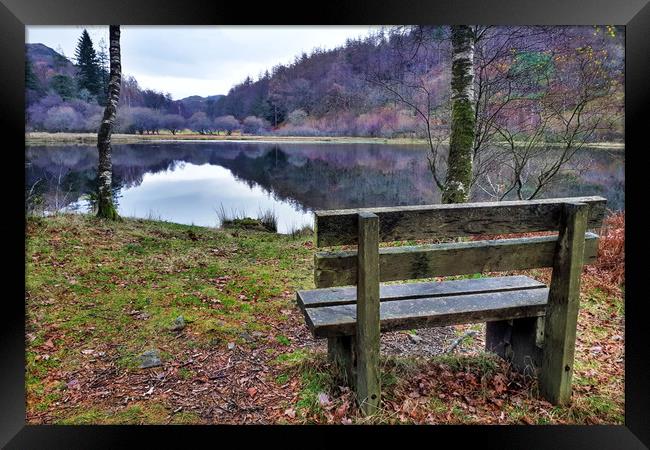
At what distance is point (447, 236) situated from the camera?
9.88 ft

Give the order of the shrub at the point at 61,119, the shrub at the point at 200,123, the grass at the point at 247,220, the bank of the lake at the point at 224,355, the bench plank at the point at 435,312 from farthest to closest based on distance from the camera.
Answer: the shrub at the point at 200,123 → the grass at the point at 247,220 → the shrub at the point at 61,119 → the bank of the lake at the point at 224,355 → the bench plank at the point at 435,312

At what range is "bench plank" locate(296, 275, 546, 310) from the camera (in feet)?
11.6

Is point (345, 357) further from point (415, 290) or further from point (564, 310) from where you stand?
point (564, 310)

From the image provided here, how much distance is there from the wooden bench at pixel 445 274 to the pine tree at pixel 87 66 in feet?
32.0

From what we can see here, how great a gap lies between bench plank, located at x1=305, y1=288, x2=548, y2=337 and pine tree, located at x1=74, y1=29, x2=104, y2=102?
32.8 ft

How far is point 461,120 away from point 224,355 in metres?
4.95

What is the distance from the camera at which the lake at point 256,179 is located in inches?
359

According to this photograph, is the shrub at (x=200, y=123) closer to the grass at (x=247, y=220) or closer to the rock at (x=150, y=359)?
the grass at (x=247, y=220)

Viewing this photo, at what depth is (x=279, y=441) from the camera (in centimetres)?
350

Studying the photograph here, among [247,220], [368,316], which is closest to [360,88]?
[247,220]

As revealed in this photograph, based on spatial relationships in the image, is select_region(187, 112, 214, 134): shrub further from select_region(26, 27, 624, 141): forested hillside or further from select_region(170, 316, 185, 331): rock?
select_region(170, 316, 185, 331): rock

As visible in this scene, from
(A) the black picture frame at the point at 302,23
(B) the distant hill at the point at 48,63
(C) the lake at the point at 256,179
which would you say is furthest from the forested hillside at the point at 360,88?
(A) the black picture frame at the point at 302,23

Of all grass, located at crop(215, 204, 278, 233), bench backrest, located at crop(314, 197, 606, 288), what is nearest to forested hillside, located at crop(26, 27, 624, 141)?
grass, located at crop(215, 204, 278, 233)

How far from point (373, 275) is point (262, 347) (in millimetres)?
2072
